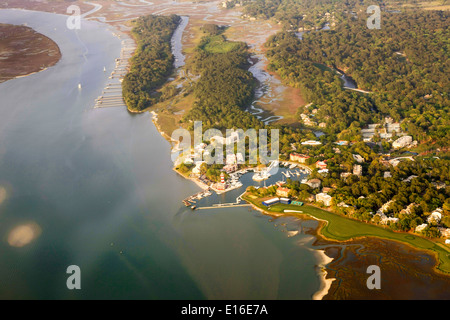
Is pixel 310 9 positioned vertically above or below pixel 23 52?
above

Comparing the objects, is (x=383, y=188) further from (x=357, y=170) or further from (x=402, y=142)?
(x=402, y=142)

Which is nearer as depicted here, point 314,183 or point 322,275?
point 322,275

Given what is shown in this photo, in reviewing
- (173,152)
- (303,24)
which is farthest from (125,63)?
(303,24)

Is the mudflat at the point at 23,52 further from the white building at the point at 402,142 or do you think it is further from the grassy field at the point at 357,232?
the white building at the point at 402,142
